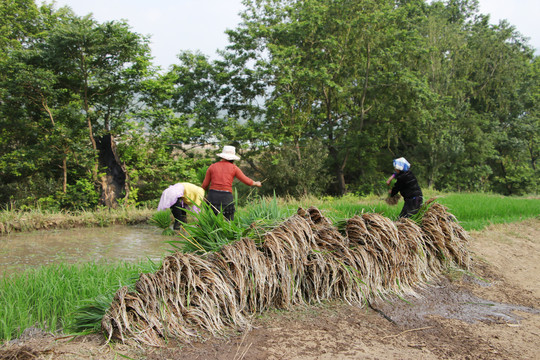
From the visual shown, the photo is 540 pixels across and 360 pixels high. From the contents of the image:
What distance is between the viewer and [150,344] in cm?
304

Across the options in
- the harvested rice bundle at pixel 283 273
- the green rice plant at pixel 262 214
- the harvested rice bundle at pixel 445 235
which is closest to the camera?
the harvested rice bundle at pixel 283 273

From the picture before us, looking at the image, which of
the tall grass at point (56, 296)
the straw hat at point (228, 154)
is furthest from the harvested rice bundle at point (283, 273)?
the straw hat at point (228, 154)

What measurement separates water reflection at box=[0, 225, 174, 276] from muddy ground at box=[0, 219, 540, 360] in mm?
3177

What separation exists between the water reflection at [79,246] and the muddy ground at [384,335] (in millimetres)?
3177

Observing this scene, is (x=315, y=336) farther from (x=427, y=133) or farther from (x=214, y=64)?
(x=427, y=133)

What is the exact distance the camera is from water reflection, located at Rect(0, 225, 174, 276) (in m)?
7.47

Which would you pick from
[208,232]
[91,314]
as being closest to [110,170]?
[208,232]

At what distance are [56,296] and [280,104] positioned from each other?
56.5 feet

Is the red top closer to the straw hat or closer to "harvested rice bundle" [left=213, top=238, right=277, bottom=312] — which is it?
the straw hat

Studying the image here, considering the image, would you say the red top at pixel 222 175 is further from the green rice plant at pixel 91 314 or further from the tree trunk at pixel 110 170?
the tree trunk at pixel 110 170

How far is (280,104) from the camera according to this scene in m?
20.3

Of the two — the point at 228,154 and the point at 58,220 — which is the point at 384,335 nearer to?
the point at 228,154

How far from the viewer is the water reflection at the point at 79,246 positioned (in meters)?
7.47

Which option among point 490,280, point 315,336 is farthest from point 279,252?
point 490,280
